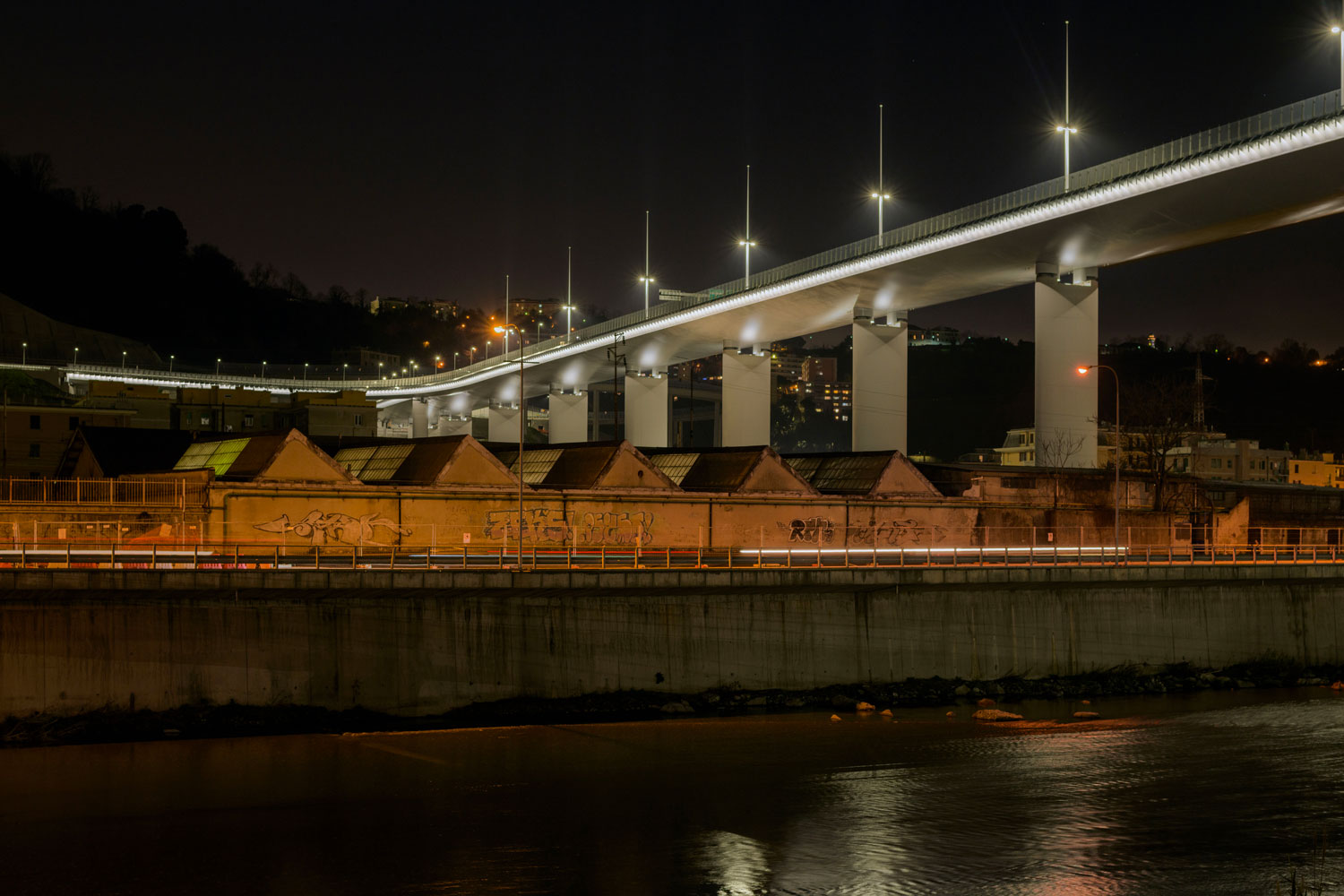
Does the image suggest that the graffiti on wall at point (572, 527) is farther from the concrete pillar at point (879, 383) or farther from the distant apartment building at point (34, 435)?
the concrete pillar at point (879, 383)

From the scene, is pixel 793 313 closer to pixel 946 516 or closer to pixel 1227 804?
pixel 946 516

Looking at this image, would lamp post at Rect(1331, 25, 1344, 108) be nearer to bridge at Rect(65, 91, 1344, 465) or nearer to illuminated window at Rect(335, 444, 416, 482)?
bridge at Rect(65, 91, 1344, 465)

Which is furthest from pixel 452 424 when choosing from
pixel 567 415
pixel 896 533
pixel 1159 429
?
pixel 896 533

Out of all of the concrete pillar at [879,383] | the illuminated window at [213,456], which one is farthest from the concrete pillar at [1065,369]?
the illuminated window at [213,456]

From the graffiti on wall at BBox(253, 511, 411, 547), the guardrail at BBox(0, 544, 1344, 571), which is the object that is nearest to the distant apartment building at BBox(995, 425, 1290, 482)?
the guardrail at BBox(0, 544, 1344, 571)

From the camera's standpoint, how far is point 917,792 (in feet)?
75.8

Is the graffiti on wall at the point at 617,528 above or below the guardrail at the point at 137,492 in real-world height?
→ below

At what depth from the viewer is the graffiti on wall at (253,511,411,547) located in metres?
35.7

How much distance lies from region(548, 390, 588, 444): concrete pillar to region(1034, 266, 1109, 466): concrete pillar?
2760 inches

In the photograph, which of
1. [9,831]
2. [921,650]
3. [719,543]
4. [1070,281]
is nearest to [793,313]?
[1070,281]

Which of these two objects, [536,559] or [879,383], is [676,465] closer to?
[536,559]

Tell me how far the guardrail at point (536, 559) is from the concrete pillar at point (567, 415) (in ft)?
295

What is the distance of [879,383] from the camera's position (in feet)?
275

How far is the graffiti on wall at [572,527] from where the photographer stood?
40.1m
